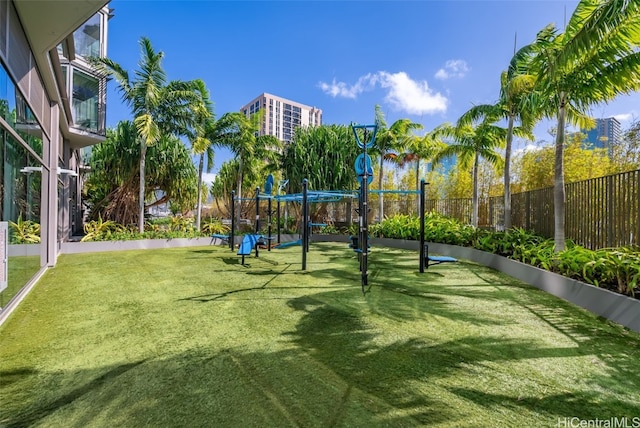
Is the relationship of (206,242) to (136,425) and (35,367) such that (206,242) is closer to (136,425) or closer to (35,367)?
(35,367)

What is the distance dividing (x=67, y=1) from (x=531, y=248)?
9.88 meters

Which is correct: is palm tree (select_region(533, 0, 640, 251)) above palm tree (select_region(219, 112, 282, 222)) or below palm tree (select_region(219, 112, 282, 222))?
below

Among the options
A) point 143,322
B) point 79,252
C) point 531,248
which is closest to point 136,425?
point 143,322

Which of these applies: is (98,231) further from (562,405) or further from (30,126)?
(562,405)

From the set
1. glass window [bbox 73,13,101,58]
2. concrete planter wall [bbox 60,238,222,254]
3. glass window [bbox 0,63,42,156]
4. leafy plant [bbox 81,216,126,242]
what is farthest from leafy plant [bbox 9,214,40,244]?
glass window [bbox 73,13,101,58]

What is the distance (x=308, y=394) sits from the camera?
2.43 m

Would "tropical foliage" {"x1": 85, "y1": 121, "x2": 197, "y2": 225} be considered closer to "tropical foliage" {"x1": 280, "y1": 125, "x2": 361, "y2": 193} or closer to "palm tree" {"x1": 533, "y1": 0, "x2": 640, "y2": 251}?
"tropical foliage" {"x1": 280, "y1": 125, "x2": 361, "y2": 193}

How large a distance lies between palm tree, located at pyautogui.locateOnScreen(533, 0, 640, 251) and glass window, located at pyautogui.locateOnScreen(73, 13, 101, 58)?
15485mm

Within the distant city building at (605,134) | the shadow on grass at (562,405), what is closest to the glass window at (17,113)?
the shadow on grass at (562,405)

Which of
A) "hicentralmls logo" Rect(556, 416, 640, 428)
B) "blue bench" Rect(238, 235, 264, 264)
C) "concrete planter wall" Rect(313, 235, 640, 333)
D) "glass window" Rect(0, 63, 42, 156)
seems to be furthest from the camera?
"blue bench" Rect(238, 235, 264, 264)

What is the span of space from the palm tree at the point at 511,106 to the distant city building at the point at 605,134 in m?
3.86

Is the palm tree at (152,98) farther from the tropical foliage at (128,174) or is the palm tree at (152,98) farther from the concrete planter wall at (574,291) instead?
the concrete planter wall at (574,291)

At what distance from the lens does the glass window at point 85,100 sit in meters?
12.1

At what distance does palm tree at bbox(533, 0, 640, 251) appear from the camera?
186 inches
